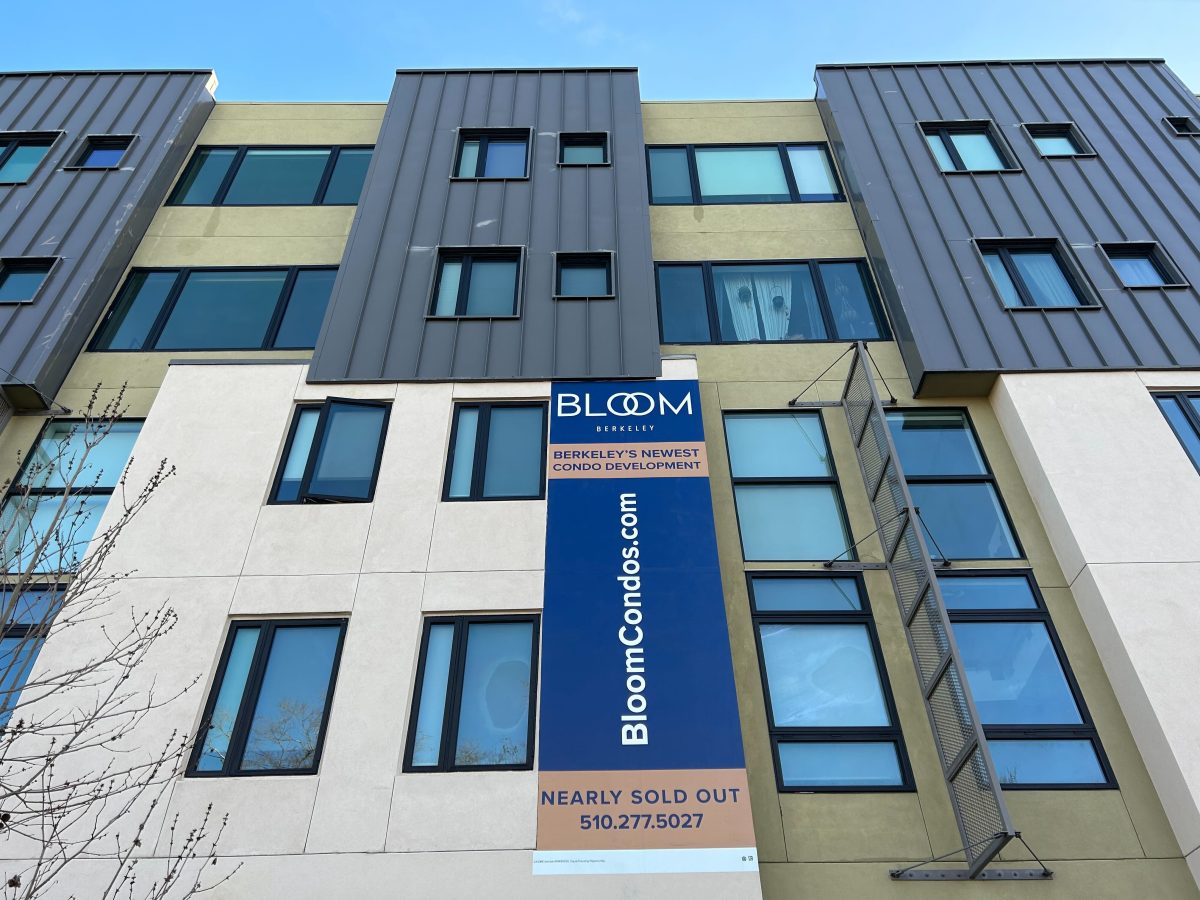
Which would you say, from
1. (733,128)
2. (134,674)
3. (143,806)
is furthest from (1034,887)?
(733,128)

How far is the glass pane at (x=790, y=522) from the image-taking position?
13367 mm

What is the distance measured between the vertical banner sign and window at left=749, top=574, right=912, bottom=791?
99 centimetres

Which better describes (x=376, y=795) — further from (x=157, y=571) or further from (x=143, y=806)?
(x=157, y=571)

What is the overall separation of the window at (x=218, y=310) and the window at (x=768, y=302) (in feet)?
20.9

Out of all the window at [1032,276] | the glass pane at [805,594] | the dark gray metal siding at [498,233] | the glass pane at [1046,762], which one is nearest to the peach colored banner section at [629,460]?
the dark gray metal siding at [498,233]

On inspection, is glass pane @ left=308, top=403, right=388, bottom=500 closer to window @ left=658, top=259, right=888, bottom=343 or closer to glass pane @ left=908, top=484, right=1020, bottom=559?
window @ left=658, top=259, right=888, bottom=343

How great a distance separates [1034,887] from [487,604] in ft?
22.5

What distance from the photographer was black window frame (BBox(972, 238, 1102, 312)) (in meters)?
16.0

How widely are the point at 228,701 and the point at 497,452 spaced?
16.3 ft

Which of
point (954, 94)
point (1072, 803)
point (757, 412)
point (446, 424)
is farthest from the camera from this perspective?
point (954, 94)

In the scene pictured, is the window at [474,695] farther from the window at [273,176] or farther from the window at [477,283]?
the window at [273,176]

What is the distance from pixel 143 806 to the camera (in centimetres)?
1007

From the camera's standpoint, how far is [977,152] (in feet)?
64.4

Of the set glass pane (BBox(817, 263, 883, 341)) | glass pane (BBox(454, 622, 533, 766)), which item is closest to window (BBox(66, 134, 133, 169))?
glass pane (BBox(454, 622, 533, 766))
